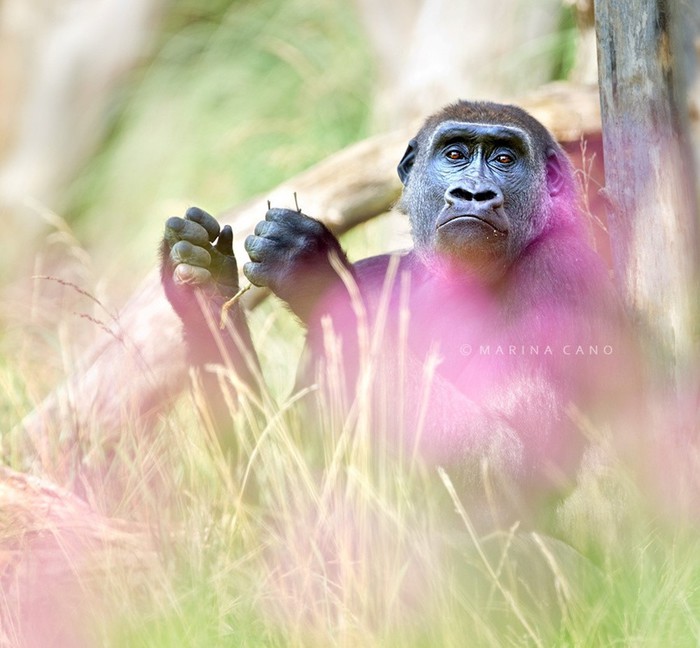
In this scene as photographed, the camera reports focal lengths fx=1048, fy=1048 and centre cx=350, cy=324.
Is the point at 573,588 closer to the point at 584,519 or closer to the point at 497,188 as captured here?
the point at 584,519

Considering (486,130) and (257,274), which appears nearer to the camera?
(257,274)

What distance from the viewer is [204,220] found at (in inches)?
146

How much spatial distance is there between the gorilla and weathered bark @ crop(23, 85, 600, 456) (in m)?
0.90

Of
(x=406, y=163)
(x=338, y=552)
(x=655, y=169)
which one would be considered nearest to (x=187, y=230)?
(x=406, y=163)

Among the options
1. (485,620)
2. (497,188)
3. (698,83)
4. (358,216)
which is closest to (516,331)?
(497,188)

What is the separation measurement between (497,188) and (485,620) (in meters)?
1.47

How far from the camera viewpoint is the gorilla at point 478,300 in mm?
3371

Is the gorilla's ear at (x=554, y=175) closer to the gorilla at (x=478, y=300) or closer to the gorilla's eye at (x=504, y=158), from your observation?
the gorilla at (x=478, y=300)

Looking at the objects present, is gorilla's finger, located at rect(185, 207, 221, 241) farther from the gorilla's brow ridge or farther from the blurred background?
the blurred background

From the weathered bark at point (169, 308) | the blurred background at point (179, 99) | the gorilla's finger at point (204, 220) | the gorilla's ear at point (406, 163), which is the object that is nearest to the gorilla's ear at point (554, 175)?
the gorilla's ear at point (406, 163)

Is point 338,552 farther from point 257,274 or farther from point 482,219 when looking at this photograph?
point 482,219

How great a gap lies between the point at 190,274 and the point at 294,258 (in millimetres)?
416

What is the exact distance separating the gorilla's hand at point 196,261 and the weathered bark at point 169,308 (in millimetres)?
572

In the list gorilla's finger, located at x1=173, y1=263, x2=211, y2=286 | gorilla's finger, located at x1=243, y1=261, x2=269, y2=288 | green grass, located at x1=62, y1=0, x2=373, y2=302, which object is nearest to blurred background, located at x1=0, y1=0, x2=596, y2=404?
green grass, located at x1=62, y1=0, x2=373, y2=302
